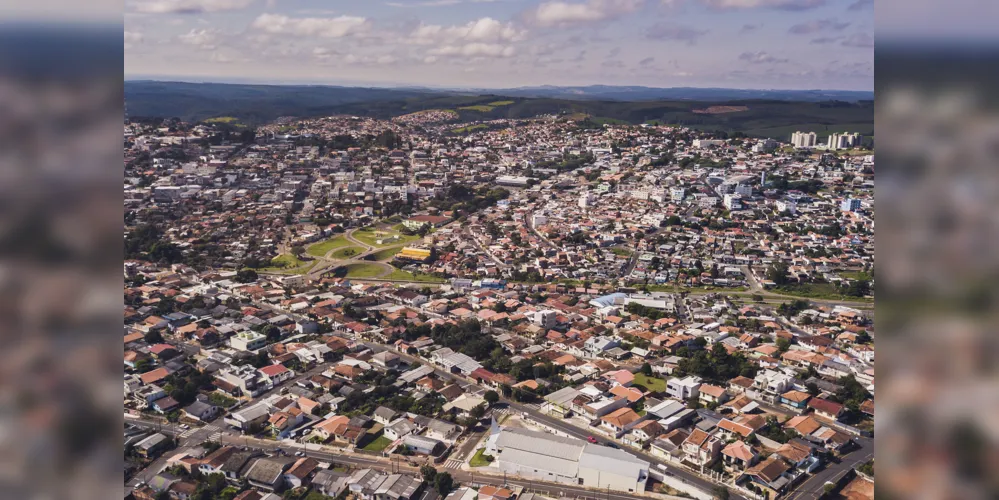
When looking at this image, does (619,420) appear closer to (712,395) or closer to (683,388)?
(683,388)

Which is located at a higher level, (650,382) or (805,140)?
(805,140)

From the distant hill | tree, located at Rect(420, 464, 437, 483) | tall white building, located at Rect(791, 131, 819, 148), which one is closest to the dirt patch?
the distant hill

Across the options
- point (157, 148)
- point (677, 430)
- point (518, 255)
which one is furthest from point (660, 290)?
point (157, 148)

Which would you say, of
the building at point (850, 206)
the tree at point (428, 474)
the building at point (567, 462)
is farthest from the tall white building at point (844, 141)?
the tree at point (428, 474)

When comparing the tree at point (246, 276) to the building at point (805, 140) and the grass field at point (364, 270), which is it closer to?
the grass field at point (364, 270)

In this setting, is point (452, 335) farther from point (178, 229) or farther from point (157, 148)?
point (157, 148)

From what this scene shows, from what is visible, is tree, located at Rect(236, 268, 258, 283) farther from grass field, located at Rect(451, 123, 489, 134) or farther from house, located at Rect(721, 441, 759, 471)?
grass field, located at Rect(451, 123, 489, 134)

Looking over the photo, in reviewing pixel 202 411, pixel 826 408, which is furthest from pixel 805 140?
pixel 202 411
